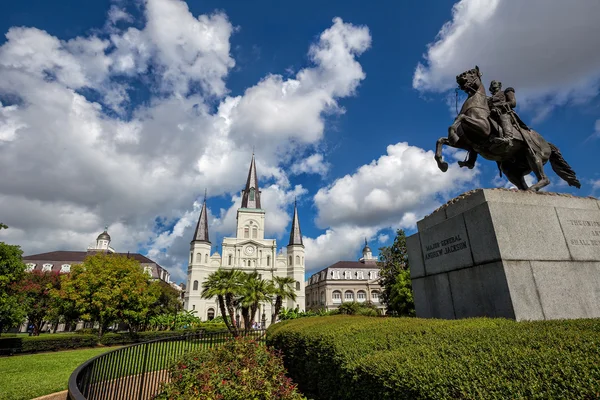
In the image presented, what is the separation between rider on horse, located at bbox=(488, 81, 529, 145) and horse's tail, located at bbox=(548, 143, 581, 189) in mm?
1068

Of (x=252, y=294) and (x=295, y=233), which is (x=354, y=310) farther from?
(x=295, y=233)

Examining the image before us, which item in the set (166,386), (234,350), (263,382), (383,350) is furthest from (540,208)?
(166,386)

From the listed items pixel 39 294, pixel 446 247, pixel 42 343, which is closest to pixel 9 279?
pixel 42 343

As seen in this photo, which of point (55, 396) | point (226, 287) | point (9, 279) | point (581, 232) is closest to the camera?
point (581, 232)

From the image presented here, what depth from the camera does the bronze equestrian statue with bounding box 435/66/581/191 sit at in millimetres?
6898

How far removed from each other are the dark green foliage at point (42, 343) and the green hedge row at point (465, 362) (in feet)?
71.1

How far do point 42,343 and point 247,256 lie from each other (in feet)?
169

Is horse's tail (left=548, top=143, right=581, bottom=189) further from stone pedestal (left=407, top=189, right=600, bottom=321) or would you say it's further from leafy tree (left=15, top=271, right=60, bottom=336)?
leafy tree (left=15, top=271, right=60, bottom=336)

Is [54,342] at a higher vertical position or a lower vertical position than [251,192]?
lower

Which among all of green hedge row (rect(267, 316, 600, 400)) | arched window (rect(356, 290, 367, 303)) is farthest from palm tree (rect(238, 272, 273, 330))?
arched window (rect(356, 290, 367, 303))

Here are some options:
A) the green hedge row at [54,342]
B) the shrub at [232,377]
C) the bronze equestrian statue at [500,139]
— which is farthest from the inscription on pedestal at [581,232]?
the green hedge row at [54,342]

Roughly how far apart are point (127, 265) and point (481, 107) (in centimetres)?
3193

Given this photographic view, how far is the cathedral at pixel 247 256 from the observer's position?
6425cm

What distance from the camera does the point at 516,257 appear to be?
5.32 m
